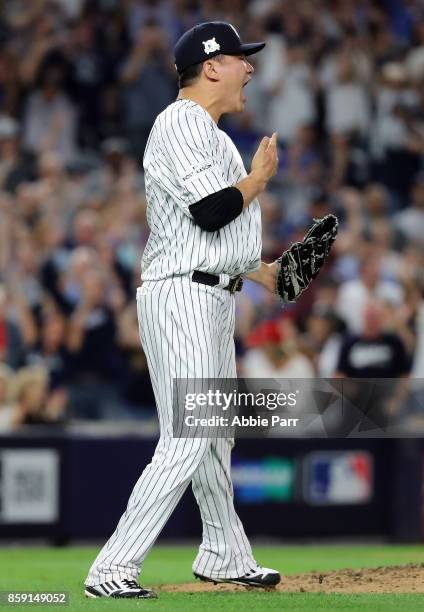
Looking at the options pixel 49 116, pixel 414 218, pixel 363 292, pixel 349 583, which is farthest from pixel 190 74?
pixel 414 218

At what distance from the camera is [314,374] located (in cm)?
1140

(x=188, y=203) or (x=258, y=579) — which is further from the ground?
(x=188, y=203)

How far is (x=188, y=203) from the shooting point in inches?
232

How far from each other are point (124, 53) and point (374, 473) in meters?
6.00

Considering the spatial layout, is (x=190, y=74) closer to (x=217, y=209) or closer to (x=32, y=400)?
(x=217, y=209)

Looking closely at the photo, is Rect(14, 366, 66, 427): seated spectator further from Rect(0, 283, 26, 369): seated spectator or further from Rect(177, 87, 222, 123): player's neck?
Rect(177, 87, 222, 123): player's neck

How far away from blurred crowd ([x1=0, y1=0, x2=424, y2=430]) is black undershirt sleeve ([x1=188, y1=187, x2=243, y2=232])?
4658 millimetres

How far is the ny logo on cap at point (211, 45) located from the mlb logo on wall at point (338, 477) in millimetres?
5213

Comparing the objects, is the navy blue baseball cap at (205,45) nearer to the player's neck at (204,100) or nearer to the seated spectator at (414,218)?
the player's neck at (204,100)

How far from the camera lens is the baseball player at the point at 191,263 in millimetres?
5855

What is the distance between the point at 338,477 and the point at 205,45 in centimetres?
537

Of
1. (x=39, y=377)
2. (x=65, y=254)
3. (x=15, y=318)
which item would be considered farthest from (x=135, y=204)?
(x=39, y=377)

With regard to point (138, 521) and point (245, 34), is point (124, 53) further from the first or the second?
point (138, 521)

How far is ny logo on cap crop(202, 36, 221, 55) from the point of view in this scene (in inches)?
239
